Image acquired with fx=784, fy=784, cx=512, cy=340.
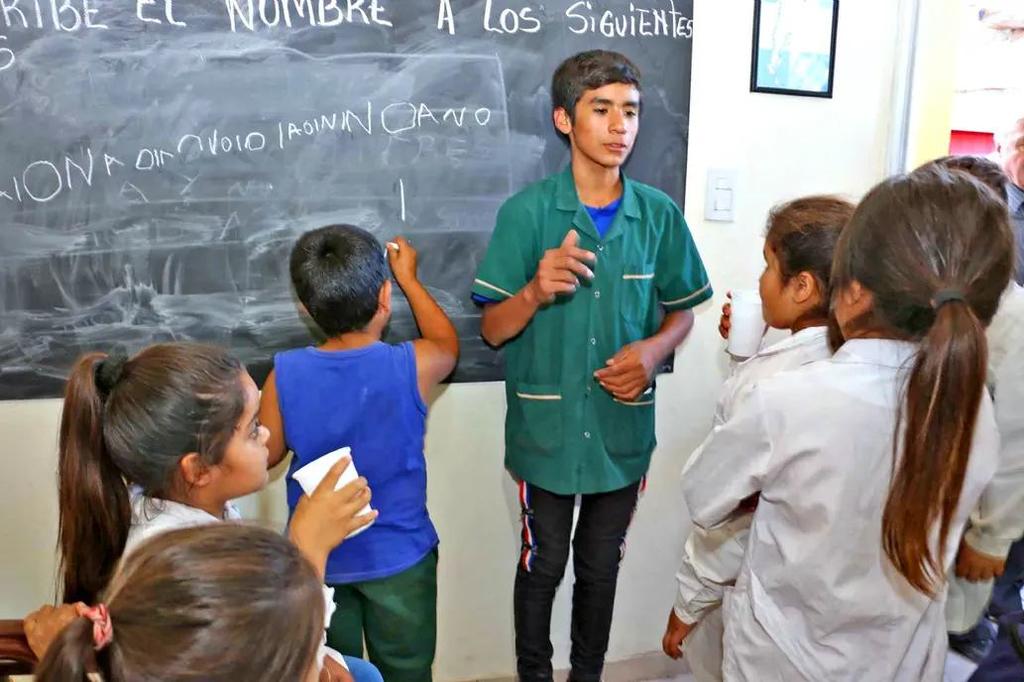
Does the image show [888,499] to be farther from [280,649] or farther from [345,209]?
[345,209]

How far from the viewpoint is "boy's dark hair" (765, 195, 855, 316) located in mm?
1380

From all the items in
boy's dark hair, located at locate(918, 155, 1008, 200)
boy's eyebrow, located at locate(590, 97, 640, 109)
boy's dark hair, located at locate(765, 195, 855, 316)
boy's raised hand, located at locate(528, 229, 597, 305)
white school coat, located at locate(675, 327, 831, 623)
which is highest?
boy's eyebrow, located at locate(590, 97, 640, 109)

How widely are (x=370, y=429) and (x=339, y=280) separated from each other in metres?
0.30

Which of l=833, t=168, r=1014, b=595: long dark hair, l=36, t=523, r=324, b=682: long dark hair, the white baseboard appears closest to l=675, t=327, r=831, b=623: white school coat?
l=833, t=168, r=1014, b=595: long dark hair

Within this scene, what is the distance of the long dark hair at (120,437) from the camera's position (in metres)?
1.15

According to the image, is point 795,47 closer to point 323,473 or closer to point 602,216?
point 602,216

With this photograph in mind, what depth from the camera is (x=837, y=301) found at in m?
1.18

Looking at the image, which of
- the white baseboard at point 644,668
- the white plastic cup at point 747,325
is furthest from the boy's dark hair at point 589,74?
the white baseboard at point 644,668

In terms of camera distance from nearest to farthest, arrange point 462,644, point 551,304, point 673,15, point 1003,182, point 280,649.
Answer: point 280,649, point 1003,182, point 551,304, point 673,15, point 462,644

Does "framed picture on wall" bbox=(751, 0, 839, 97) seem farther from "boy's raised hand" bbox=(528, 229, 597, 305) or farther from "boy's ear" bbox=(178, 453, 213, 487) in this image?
"boy's ear" bbox=(178, 453, 213, 487)

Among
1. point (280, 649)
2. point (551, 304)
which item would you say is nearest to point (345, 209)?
point (551, 304)

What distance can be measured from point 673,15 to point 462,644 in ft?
5.69

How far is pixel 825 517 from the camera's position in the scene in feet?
3.71

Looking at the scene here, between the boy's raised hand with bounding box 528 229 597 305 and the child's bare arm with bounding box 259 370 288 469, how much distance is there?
57 centimetres
